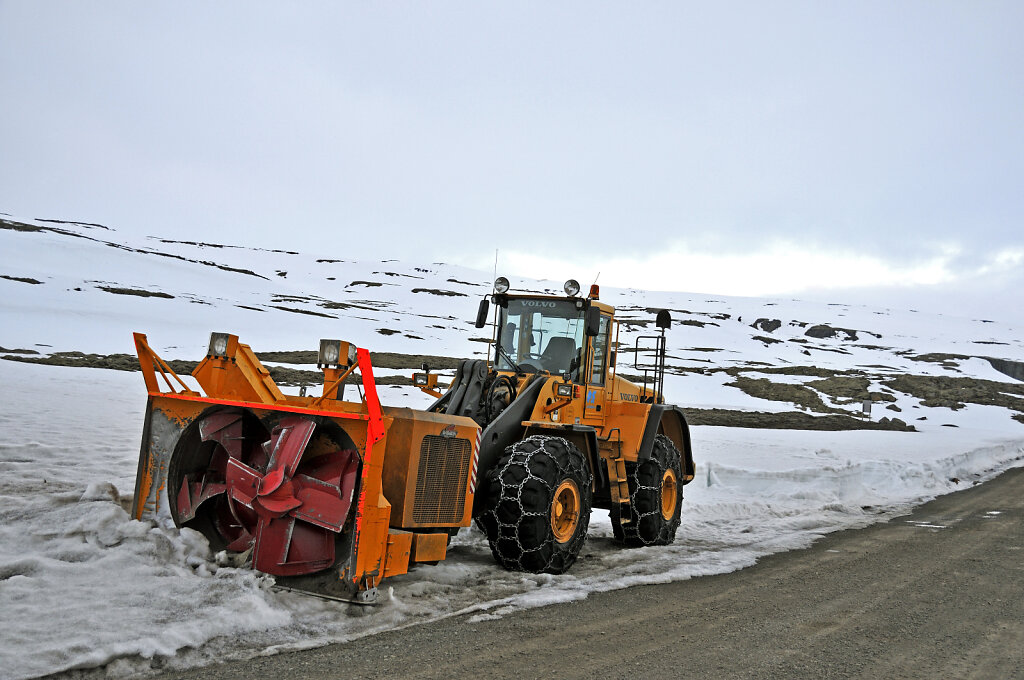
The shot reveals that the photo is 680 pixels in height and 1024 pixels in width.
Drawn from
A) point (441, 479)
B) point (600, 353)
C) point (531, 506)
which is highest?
point (600, 353)

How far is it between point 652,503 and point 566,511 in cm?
193

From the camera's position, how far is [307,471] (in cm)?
548

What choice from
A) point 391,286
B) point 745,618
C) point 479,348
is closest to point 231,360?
point 745,618

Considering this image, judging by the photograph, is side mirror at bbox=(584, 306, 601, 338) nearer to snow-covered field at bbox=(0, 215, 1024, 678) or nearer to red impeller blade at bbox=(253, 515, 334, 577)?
snow-covered field at bbox=(0, 215, 1024, 678)

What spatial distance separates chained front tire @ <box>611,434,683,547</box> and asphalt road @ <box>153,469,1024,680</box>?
1205 millimetres

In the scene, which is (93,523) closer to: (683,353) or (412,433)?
(412,433)

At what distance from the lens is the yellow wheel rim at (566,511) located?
6.80m

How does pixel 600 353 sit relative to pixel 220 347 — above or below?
above

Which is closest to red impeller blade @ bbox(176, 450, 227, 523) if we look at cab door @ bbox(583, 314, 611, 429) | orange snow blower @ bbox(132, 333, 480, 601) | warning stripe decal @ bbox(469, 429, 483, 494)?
orange snow blower @ bbox(132, 333, 480, 601)

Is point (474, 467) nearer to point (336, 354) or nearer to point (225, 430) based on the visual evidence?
point (336, 354)

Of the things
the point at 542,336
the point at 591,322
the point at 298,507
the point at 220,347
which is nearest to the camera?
the point at 298,507

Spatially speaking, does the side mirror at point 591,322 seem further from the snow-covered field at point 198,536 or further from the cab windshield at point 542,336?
the snow-covered field at point 198,536

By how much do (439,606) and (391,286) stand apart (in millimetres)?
76842

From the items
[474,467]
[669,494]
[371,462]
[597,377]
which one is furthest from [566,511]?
[669,494]
